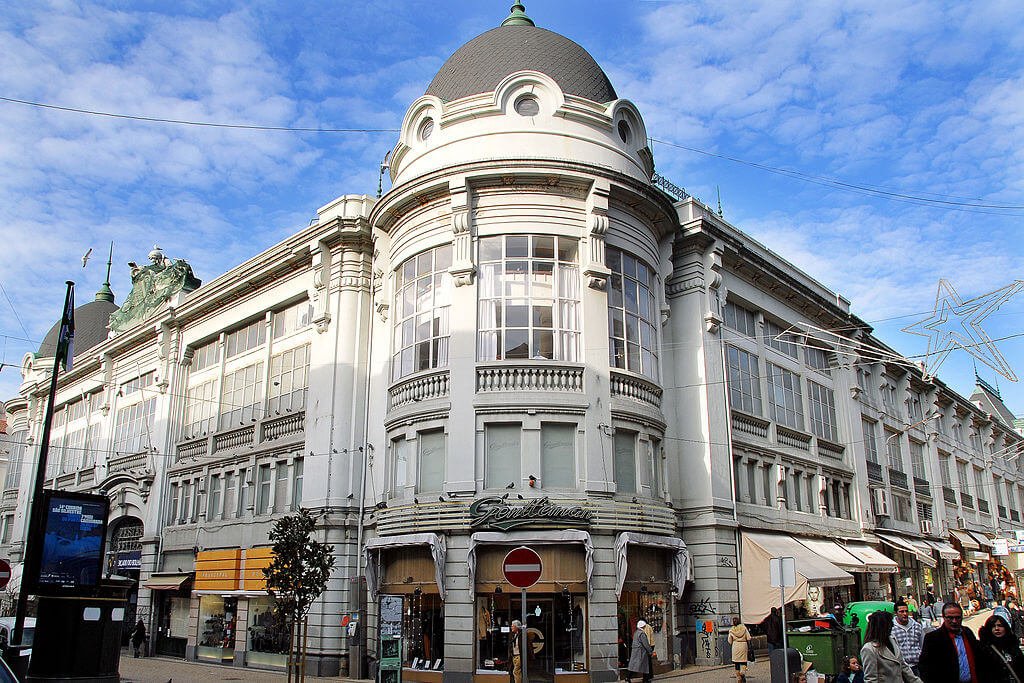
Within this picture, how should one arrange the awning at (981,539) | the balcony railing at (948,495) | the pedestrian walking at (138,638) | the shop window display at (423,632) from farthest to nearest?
the awning at (981,539) → the balcony railing at (948,495) → the pedestrian walking at (138,638) → the shop window display at (423,632)

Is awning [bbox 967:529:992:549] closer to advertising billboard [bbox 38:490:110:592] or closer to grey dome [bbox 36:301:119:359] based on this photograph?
advertising billboard [bbox 38:490:110:592]

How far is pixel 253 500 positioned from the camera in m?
31.0

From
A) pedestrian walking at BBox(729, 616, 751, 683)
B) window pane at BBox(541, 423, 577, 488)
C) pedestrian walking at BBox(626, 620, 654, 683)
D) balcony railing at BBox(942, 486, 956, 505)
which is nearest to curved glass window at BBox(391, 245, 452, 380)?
window pane at BBox(541, 423, 577, 488)

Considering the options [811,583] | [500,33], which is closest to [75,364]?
[500,33]

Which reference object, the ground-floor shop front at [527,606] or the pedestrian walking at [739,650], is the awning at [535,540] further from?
the pedestrian walking at [739,650]

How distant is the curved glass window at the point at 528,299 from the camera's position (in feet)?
79.0

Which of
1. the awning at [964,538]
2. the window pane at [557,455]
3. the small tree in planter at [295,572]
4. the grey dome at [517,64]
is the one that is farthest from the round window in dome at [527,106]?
the awning at [964,538]

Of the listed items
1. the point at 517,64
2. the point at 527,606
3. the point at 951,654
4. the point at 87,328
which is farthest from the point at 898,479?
the point at 87,328

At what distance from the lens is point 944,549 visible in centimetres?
4338

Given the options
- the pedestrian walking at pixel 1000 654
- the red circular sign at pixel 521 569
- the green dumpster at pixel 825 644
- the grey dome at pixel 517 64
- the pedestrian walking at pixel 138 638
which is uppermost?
the grey dome at pixel 517 64

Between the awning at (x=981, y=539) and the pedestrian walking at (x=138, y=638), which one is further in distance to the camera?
the awning at (x=981, y=539)

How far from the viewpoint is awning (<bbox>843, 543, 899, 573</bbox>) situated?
1276 inches

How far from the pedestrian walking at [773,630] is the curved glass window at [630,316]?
7.62 metres

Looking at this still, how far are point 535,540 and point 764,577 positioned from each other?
27.7 feet
